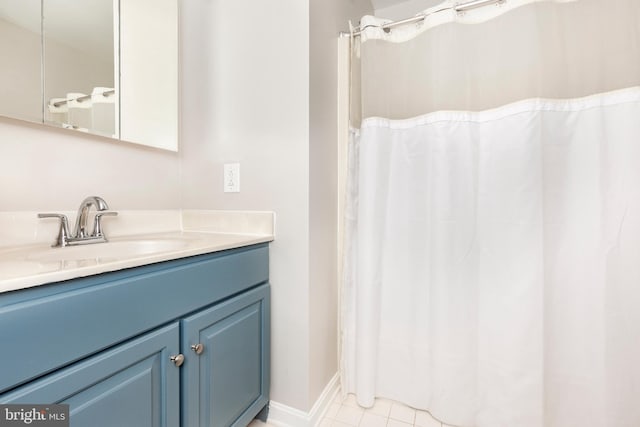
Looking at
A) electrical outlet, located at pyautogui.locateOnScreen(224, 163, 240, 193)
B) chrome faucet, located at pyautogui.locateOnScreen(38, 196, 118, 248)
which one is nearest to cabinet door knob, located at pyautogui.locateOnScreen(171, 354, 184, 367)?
chrome faucet, located at pyautogui.locateOnScreen(38, 196, 118, 248)

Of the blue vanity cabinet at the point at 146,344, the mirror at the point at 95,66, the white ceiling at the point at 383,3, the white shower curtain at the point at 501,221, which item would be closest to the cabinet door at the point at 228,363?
the blue vanity cabinet at the point at 146,344

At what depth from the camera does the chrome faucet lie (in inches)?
36.1

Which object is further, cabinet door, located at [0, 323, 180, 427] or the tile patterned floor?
the tile patterned floor

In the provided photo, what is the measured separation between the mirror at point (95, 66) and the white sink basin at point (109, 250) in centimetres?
45

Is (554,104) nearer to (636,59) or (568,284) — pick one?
(636,59)

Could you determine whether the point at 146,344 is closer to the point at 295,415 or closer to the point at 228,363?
the point at 228,363

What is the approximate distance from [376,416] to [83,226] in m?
1.44

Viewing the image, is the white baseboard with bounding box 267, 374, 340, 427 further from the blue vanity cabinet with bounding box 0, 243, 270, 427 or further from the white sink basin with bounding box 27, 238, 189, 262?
the white sink basin with bounding box 27, 238, 189, 262

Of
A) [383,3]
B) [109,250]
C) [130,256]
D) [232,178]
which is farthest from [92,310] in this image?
[383,3]

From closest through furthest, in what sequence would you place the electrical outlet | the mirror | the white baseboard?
the mirror
the white baseboard
the electrical outlet

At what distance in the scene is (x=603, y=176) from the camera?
99 cm

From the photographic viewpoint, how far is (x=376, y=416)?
1240 millimetres

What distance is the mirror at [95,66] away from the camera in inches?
34.8

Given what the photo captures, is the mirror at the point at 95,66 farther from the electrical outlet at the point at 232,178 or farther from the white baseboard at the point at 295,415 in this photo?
the white baseboard at the point at 295,415
